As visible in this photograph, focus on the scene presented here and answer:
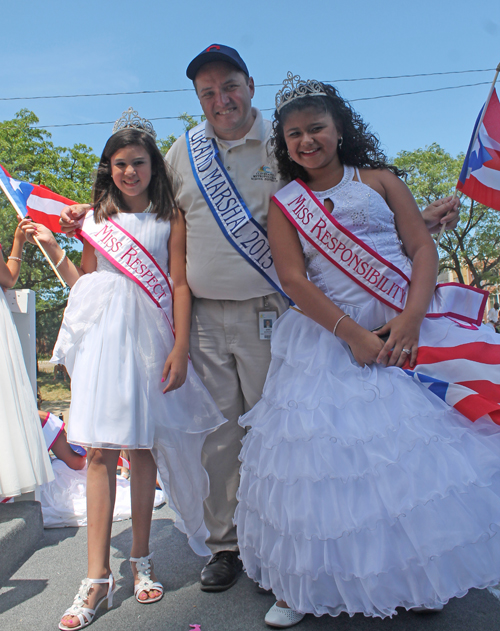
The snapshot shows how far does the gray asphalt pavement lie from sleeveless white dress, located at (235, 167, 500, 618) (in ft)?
0.78

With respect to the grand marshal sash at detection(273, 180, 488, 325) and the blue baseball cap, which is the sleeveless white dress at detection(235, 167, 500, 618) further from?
the blue baseball cap

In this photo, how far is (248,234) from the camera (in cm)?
230

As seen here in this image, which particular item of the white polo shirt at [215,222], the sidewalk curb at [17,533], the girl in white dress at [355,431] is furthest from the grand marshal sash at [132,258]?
the sidewalk curb at [17,533]

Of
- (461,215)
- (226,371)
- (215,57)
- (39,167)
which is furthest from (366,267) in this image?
(461,215)

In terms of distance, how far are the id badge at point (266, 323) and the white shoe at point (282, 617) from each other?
1.08 metres

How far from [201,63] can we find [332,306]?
121 cm

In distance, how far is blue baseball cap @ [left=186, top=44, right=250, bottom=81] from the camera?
7.13 ft

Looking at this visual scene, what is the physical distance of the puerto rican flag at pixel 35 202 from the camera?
318 cm

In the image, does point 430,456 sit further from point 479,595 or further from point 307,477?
point 479,595

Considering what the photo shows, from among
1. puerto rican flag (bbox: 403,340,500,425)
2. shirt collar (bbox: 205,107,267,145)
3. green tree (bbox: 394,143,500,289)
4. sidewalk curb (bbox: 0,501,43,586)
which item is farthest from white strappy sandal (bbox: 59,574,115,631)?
green tree (bbox: 394,143,500,289)

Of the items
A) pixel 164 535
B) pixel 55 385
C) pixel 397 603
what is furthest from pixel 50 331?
pixel 397 603

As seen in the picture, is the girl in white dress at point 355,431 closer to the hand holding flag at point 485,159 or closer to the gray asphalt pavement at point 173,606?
the gray asphalt pavement at point 173,606

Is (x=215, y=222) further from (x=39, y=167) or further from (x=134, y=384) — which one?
(x=39, y=167)

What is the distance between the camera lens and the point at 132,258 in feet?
7.20
